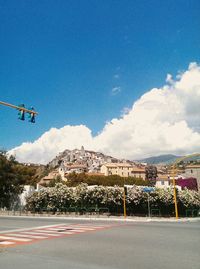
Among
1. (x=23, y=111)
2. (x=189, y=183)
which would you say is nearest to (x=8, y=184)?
(x=23, y=111)

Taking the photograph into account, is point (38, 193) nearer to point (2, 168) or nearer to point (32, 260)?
point (2, 168)

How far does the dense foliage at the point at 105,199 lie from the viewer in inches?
1336

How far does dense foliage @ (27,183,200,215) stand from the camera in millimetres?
33938

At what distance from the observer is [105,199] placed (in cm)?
3409

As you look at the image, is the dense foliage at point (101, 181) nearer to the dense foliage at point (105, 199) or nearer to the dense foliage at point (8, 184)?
the dense foliage at point (8, 184)

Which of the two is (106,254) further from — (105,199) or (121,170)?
(121,170)

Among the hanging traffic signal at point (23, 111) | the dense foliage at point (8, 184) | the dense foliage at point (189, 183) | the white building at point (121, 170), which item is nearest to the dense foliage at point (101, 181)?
the dense foliage at point (189, 183)

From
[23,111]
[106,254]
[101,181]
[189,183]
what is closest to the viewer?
[106,254]

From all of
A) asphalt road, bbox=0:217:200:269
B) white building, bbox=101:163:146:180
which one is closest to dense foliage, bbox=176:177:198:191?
asphalt road, bbox=0:217:200:269

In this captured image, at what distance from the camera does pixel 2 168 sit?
4319 centimetres

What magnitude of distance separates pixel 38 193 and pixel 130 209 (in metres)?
12.3

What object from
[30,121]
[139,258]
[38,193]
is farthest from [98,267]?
[38,193]

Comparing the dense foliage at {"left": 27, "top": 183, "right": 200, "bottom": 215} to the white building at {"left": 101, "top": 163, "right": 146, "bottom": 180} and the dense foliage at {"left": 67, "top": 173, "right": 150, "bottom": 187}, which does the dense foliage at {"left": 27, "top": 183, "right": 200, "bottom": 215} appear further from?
the white building at {"left": 101, "top": 163, "right": 146, "bottom": 180}

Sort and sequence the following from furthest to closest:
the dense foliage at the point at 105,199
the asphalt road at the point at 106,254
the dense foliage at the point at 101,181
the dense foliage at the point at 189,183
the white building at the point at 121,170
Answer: the white building at the point at 121,170
the dense foliage at the point at 101,181
the dense foliage at the point at 189,183
the dense foliage at the point at 105,199
the asphalt road at the point at 106,254
